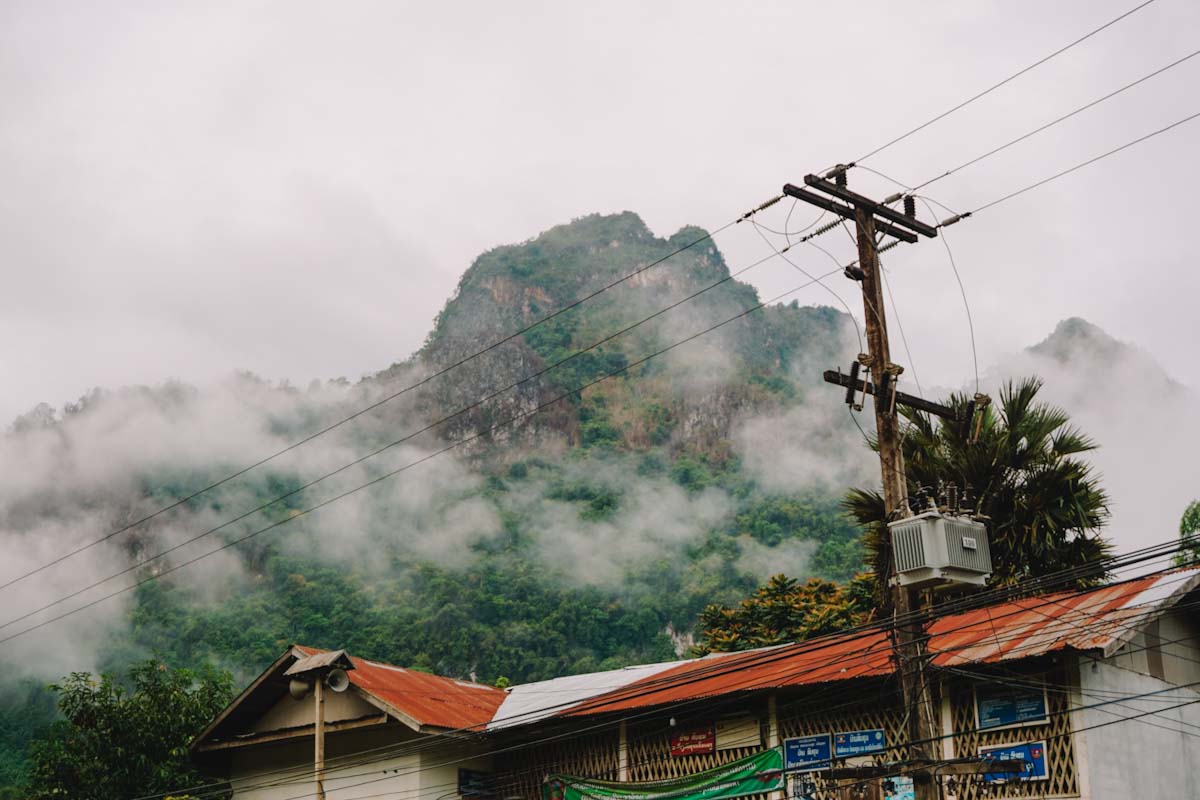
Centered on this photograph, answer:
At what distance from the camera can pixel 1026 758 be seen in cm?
1611

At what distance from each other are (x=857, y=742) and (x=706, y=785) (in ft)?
9.13

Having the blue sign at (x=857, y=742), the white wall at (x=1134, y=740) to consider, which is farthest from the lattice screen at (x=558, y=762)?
the white wall at (x=1134, y=740)

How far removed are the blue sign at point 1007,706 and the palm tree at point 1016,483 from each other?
511cm

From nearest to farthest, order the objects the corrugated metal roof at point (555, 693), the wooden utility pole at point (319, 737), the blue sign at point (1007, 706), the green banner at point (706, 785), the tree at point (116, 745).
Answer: the blue sign at point (1007, 706) < the green banner at point (706, 785) < the wooden utility pole at point (319, 737) < the corrugated metal roof at point (555, 693) < the tree at point (116, 745)

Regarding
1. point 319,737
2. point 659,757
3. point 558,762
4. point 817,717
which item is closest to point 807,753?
point 817,717

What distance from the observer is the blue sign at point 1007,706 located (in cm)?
1616

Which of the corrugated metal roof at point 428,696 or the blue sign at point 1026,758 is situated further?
the corrugated metal roof at point 428,696

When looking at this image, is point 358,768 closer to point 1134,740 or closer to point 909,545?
point 909,545

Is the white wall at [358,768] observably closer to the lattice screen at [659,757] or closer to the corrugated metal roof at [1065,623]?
the lattice screen at [659,757]

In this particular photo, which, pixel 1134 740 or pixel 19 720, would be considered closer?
pixel 1134 740

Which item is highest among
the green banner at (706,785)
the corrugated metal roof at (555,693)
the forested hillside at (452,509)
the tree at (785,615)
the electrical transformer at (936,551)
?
the forested hillside at (452,509)

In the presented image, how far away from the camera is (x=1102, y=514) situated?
22.1 meters

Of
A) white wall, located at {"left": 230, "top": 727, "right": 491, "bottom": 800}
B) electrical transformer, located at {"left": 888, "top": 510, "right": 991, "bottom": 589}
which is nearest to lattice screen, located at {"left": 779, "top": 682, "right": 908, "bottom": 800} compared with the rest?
electrical transformer, located at {"left": 888, "top": 510, "right": 991, "bottom": 589}

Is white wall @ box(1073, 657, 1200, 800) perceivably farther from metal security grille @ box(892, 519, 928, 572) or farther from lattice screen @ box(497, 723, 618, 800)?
lattice screen @ box(497, 723, 618, 800)
